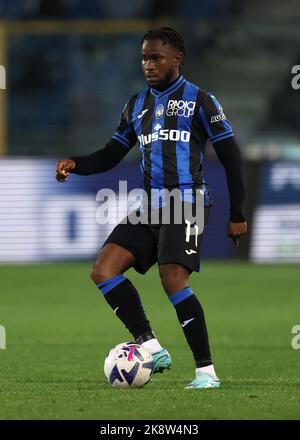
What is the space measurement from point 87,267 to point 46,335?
568cm

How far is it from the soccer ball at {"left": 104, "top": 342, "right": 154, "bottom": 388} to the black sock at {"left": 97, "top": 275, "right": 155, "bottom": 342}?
7.6 inches

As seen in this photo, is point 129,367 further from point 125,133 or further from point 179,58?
point 179,58

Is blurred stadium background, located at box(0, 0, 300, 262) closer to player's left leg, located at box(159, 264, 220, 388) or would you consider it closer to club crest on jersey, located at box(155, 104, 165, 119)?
club crest on jersey, located at box(155, 104, 165, 119)

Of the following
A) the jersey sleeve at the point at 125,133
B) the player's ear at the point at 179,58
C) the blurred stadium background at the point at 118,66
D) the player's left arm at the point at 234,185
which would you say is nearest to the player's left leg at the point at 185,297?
the player's left arm at the point at 234,185

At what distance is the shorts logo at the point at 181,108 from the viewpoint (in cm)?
667

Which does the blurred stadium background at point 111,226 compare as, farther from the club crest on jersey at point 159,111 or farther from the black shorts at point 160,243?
the club crest on jersey at point 159,111

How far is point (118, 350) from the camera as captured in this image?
6676mm

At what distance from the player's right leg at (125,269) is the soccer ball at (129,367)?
0.13 metres

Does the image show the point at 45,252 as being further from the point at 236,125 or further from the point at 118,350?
the point at 118,350

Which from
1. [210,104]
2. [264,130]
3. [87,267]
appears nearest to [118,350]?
[210,104]

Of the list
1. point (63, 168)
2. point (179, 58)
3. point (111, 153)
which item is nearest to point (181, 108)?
point (179, 58)

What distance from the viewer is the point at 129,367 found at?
257 inches

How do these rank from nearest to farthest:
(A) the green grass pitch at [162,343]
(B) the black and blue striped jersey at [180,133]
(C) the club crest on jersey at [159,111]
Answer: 1. (A) the green grass pitch at [162,343]
2. (B) the black and blue striped jersey at [180,133]
3. (C) the club crest on jersey at [159,111]

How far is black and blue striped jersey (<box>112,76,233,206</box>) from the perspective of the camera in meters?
6.64
